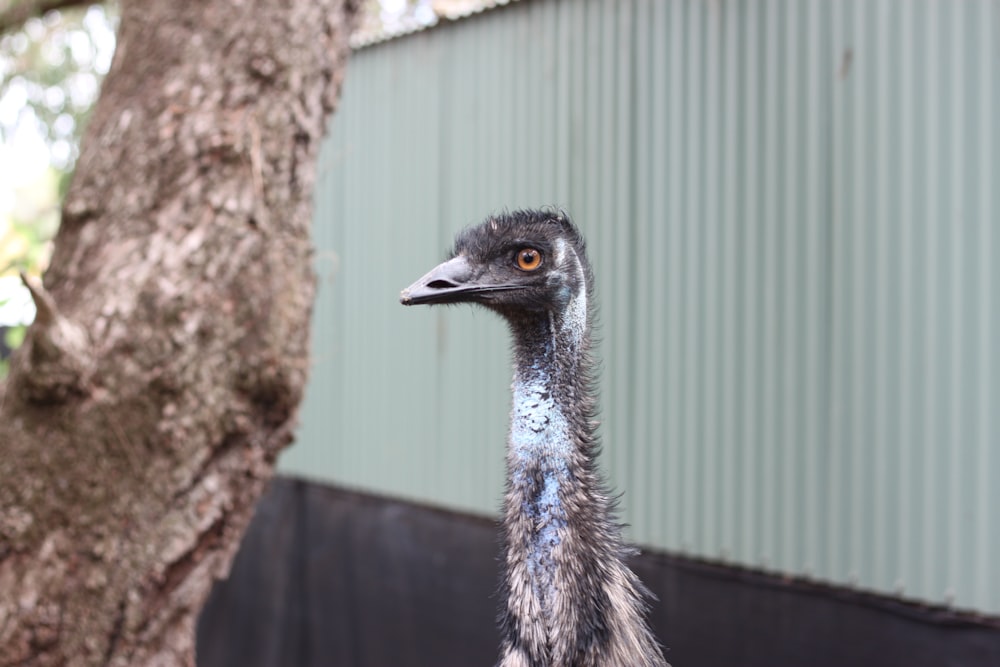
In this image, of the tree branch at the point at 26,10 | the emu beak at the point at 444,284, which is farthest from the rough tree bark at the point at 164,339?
the tree branch at the point at 26,10

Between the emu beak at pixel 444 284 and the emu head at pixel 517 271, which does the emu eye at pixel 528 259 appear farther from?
the emu beak at pixel 444 284

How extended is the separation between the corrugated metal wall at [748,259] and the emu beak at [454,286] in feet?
7.76

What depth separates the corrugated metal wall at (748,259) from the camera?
12.5ft

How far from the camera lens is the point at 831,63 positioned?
4.22 m

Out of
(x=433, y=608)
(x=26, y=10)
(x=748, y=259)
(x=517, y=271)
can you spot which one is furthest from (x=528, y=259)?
(x=26, y=10)

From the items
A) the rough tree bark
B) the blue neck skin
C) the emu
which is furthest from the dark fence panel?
the blue neck skin

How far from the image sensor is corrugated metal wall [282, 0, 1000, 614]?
12.5 ft

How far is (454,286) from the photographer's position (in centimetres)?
229

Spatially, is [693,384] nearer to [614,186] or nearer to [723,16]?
[614,186]

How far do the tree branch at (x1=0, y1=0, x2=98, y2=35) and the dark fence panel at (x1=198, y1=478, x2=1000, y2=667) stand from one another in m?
3.63

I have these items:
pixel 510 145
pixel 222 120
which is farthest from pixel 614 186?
pixel 222 120

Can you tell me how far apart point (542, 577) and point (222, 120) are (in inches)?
83.6

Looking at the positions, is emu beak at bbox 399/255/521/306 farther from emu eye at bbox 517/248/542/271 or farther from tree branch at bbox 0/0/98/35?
tree branch at bbox 0/0/98/35

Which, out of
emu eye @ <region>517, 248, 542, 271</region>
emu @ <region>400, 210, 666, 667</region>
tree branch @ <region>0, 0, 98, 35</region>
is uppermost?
tree branch @ <region>0, 0, 98, 35</region>
